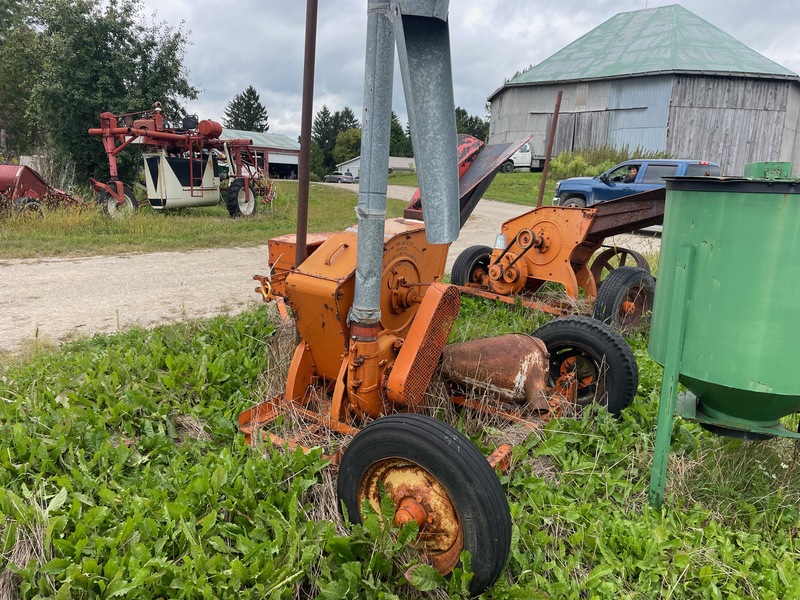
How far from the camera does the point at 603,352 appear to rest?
11.5 ft

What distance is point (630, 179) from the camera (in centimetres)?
1497

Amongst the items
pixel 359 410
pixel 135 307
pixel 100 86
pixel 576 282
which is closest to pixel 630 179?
pixel 576 282

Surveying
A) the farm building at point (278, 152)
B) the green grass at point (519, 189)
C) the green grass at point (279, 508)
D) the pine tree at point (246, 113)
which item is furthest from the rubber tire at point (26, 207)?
the pine tree at point (246, 113)

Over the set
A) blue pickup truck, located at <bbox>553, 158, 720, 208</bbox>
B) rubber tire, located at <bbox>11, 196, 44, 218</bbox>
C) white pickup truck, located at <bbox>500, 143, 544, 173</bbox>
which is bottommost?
rubber tire, located at <bbox>11, 196, 44, 218</bbox>

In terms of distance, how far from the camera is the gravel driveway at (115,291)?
5.26m

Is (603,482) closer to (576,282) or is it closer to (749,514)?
(749,514)

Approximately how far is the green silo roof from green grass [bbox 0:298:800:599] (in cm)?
2849

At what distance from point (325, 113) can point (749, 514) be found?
8991cm

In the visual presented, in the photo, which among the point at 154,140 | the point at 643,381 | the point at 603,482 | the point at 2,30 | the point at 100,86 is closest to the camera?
the point at 603,482

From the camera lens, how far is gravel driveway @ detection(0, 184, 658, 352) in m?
5.26

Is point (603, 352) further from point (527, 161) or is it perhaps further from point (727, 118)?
point (527, 161)

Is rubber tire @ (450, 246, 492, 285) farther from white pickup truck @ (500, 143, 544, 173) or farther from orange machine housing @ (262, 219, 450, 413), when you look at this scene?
white pickup truck @ (500, 143, 544, 173)

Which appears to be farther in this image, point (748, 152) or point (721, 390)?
point (748, 152)

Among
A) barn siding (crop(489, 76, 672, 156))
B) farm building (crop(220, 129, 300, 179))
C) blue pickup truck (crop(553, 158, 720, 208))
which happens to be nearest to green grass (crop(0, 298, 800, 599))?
blue pickup truck (crop(553, 158, 720, 208))
